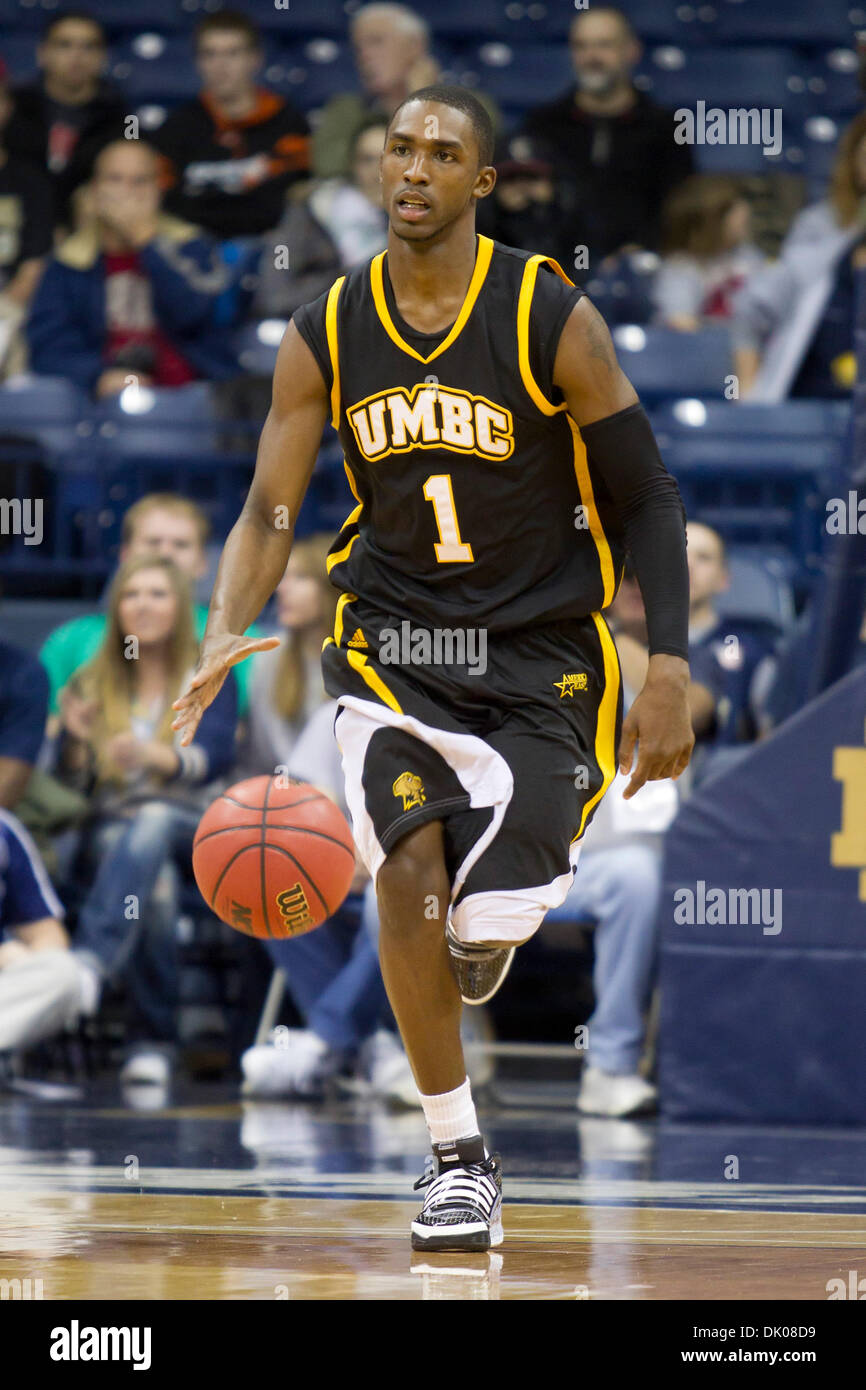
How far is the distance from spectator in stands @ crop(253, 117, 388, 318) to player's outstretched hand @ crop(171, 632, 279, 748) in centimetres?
507

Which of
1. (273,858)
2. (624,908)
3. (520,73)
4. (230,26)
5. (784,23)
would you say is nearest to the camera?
(273,858)

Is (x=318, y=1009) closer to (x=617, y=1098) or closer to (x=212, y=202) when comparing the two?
(x=617, y=1098)

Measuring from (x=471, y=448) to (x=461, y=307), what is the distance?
0.90 ft

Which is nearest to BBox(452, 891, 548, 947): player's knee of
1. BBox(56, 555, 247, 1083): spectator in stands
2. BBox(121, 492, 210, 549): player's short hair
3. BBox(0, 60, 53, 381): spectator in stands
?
BBox(56, 555, 247, 1083): spectator in stands

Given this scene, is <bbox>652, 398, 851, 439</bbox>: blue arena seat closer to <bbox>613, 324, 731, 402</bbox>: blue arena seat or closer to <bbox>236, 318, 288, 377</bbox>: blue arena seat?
<bbox>613, 324, 731, 402</bbox>: blue arena seat

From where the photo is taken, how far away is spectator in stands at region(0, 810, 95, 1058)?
6281 millimetres

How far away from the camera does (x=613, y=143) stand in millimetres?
9211

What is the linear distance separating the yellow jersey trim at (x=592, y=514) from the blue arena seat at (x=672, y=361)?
4.65 meters

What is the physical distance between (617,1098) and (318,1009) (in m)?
1.05

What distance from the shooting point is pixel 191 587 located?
22.8ft

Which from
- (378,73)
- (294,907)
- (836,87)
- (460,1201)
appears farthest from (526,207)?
(460,1201)

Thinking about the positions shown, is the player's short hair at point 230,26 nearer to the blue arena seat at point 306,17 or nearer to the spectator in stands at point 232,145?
the spectator in stands at point 232,145

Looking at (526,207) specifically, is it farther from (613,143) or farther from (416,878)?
(416,878)
